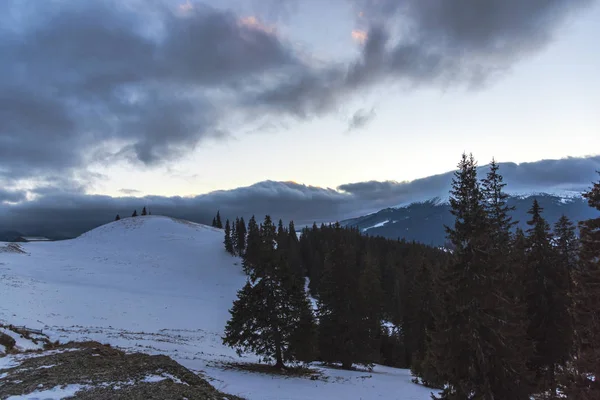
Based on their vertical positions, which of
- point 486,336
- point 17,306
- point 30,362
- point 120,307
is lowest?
point 120,307

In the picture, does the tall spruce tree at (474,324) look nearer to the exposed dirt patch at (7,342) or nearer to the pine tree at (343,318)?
the pine tree at (343,318)

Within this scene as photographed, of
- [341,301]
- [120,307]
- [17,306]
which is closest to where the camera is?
[341,301]

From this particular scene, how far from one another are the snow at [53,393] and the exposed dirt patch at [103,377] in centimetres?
23

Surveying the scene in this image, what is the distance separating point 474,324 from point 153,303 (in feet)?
163

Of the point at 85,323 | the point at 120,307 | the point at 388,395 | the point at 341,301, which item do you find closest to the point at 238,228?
the point at 120,307

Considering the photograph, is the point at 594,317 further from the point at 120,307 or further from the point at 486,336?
the point at 120,307

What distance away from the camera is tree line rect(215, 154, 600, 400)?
13.8 metres

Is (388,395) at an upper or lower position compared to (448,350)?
lower

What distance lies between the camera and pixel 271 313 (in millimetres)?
22438

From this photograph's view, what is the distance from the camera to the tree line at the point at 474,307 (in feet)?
45.2

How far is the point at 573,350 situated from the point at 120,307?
49.0 m

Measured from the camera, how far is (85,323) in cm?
3584

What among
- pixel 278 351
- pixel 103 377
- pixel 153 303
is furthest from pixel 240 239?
pixel 103 377

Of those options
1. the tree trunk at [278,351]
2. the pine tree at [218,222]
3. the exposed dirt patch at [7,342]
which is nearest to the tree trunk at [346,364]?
the tree trunk at [278,351]
